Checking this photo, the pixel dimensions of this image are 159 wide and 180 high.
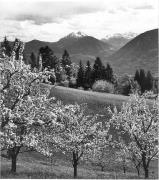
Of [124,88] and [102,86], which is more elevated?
[102,86]

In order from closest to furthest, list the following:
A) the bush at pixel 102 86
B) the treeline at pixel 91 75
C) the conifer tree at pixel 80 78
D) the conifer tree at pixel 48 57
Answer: the bush at pixel 102 86 < the conifer tree at pixel 48 57 < the conifer tree at pixel 80 78 < the treeline at pixel 91 75

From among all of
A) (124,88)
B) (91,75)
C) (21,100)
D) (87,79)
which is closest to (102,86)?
(87,79)

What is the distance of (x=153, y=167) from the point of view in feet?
217

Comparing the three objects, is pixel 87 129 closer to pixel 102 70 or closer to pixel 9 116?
pixel 9 116

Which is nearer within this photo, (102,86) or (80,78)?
(102,86)

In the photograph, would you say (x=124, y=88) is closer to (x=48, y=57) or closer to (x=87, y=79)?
(x=87, y=79)

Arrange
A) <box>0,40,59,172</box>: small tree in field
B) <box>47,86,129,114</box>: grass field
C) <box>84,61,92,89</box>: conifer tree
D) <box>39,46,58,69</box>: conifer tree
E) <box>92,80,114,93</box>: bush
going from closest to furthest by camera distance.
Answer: <box>0,40,59,172</box>: small tree in field, <box>47,86,129,114</box>: grass field, <box>92,80,114,93</box>: bush, <box>39,46,58,69</box>: conifer tree, <box>84,61,92,89</box>: conifer tree

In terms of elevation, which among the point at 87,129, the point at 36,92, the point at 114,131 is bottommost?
the point at 114,131

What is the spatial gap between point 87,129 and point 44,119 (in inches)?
635

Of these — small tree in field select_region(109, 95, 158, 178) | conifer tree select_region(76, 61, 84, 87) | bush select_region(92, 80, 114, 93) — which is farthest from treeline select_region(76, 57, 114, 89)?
small tree in field select_region(109, 95, 158, 178)

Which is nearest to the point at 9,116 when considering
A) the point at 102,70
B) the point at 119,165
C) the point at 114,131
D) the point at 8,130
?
the point at 8,130

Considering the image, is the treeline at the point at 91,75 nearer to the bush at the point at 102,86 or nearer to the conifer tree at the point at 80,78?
the conifer tree at the point at 80,78

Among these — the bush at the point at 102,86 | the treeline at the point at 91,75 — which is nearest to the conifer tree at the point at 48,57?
the treeline at the point at 91,75

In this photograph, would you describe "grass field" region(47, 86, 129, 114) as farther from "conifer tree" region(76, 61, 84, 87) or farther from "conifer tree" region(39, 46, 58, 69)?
"conifer tree" region(39, 46, 58, 69)
